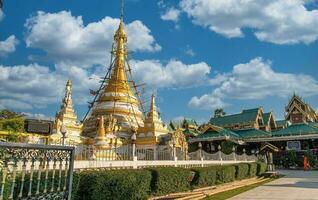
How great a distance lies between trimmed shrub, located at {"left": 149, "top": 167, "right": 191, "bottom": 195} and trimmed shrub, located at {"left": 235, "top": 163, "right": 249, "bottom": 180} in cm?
719

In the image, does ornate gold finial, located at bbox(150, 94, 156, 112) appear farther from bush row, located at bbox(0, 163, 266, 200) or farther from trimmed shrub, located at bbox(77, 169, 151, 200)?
trimmed shrub, located at bbox(77, 169, 151, 200)

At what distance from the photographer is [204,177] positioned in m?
15.3

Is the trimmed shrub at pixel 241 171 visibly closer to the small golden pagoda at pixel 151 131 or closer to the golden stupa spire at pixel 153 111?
the small golden pagoda at pixel 151 131

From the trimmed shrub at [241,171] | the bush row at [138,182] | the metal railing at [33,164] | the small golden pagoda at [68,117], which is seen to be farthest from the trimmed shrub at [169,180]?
the small golden pagoda at [68,117]

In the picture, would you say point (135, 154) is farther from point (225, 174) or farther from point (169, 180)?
point (225, 174)

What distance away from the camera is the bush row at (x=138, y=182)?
9234 millimetres

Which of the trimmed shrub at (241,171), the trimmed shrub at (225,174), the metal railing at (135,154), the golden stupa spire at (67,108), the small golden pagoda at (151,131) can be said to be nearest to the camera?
the metal railing at (135,154)

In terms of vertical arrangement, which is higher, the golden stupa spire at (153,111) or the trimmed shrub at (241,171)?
the golden stupa spire at (153,111)

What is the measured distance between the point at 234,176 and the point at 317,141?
25.4m

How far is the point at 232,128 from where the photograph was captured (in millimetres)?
49375

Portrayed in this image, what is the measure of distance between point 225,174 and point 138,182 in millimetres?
8751

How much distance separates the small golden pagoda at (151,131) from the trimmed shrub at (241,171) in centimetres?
797

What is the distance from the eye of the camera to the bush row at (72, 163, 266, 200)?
923cm

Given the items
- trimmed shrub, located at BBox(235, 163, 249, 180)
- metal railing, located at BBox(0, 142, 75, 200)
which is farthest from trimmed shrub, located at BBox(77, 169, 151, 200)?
trimmed shrub, located at BBox(235, 163, 249, 180)
